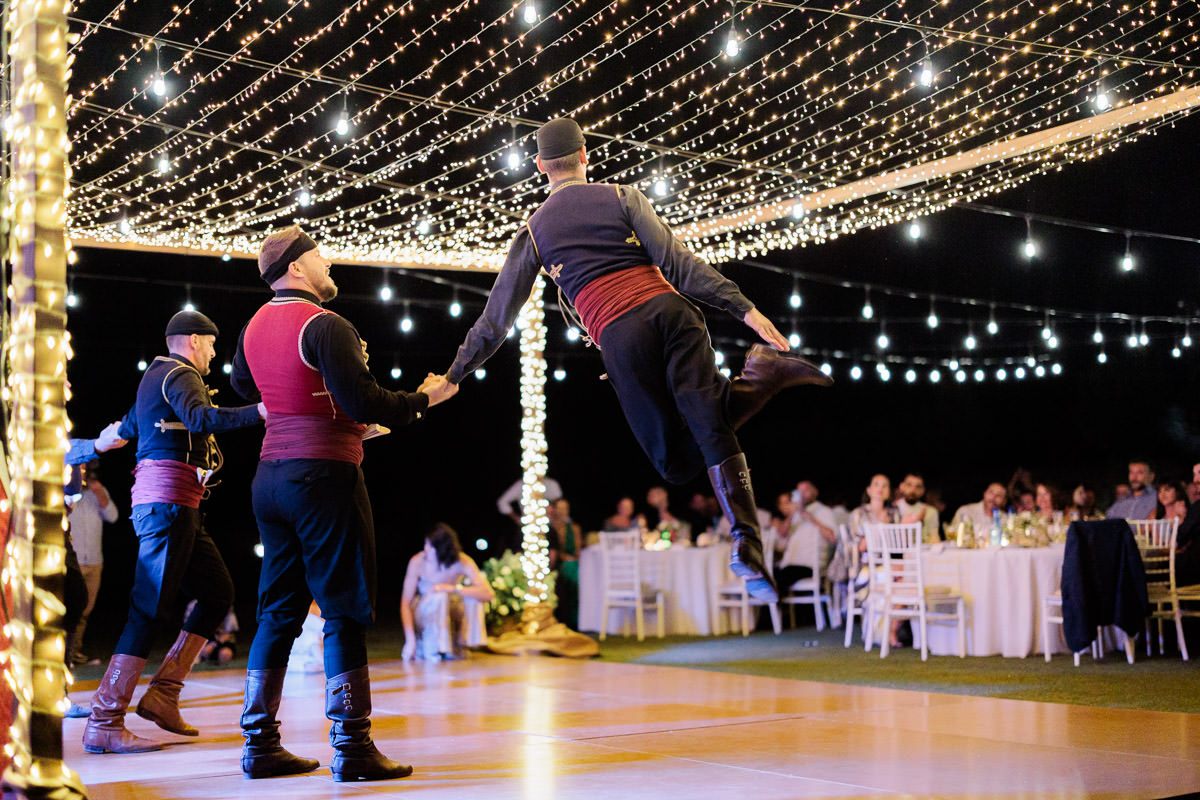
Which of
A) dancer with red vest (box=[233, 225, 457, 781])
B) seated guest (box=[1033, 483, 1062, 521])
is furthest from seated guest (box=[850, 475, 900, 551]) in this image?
dancer with red vest (box=[233, 225, 457, 781])

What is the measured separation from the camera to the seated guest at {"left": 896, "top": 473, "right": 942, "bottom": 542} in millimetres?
9039

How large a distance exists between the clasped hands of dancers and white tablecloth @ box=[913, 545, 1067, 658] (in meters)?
5.18

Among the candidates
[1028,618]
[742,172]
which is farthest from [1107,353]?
[742,172]

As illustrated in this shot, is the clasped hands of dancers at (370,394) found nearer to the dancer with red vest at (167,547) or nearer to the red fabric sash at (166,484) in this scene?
the dancer with red vest at (167,547)

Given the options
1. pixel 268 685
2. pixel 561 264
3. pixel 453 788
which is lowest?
pixel 453 788

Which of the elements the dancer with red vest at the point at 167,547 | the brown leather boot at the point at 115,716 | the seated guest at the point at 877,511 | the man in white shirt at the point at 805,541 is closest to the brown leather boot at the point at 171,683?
the dancer with red vest at the point at 167,547

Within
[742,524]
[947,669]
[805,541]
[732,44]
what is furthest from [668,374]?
[805,541]

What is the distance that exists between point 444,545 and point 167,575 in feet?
13.6

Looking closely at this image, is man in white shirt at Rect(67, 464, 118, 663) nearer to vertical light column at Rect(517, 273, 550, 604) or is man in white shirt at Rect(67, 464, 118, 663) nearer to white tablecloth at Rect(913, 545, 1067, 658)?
vertical light column at Rect(517, 273, 550, 604)

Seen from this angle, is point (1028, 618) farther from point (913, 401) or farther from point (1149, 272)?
point (913, 401)

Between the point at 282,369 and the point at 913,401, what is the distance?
44.9 feet

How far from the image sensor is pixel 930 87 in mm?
6484

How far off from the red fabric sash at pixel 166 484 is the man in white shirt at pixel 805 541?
650 cm

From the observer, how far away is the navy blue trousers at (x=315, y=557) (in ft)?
12.0
